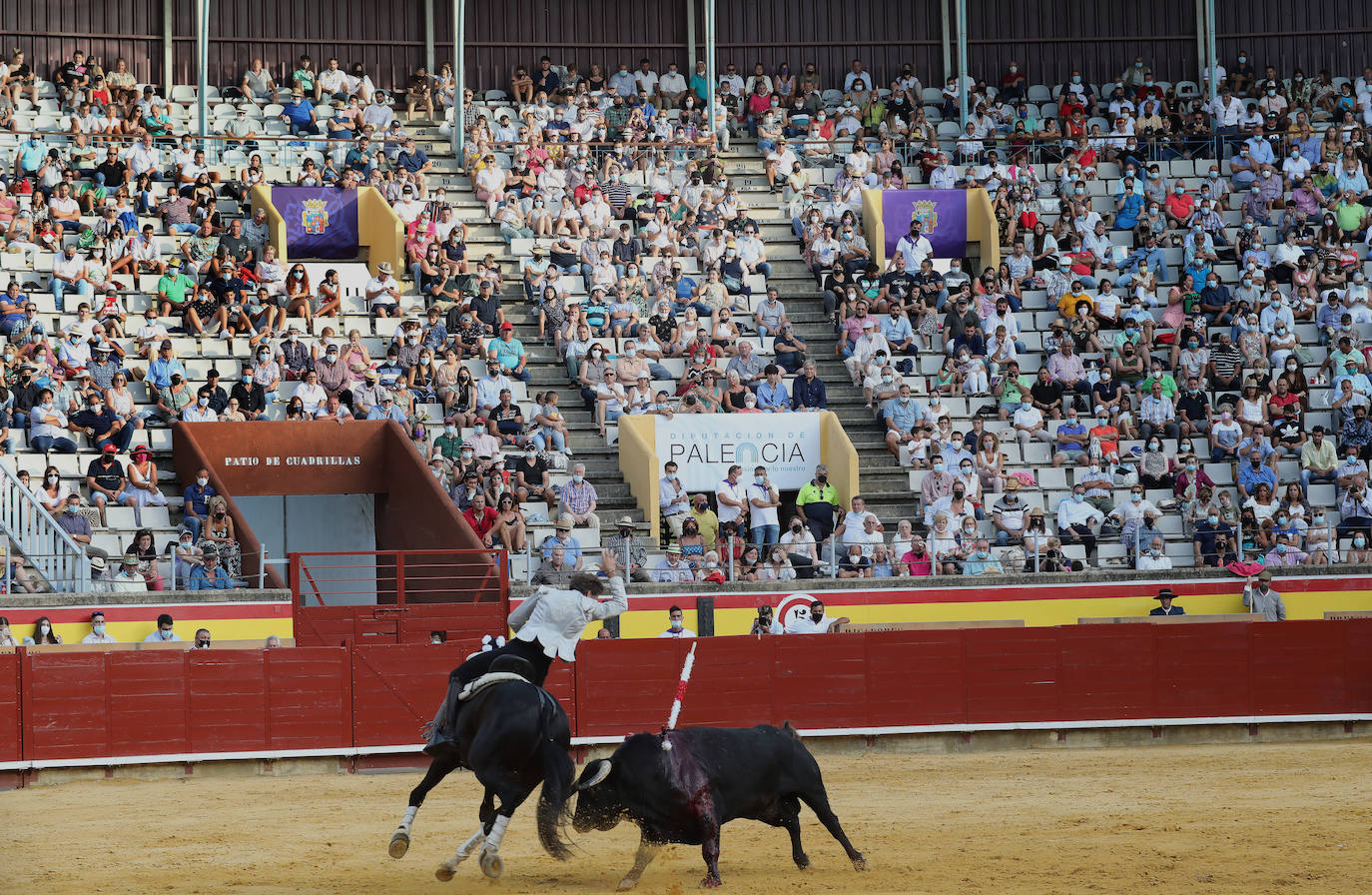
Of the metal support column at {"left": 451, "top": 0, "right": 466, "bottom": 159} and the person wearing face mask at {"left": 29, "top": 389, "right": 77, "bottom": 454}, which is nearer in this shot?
the person wearing face mask at {"left": 29, "top": 389, "right": 77, "bottom": 454}

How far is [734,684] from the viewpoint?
17.3 meters

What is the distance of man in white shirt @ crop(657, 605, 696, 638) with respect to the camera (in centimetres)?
1820

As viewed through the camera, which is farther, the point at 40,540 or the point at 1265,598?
the point at 1265,598

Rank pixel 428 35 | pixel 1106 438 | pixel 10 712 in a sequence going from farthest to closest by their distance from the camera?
pixel 428 35 → pixel 1106 438 → pixel 10 712

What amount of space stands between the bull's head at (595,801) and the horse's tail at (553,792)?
11 cm

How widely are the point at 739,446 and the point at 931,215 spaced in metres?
6.28

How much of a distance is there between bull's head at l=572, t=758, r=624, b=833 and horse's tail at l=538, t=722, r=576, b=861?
0.36 ft

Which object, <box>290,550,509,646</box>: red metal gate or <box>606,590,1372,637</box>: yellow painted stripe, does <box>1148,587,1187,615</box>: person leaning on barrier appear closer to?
<box>606,590,1372,637</box>: yellow painted stripe

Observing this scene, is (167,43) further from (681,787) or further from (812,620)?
(681,787)

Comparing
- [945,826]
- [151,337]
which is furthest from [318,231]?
[945,826]

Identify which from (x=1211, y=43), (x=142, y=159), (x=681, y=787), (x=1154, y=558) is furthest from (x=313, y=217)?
(x=681, y=787)

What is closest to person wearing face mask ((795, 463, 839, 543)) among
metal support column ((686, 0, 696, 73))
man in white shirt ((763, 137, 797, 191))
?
man in white shirt ((763, 137, 797, 191))

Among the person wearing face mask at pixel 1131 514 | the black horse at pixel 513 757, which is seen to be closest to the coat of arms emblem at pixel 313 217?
the person wearing face mask at pixel 1131 514

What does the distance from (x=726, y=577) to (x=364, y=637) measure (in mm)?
3848
